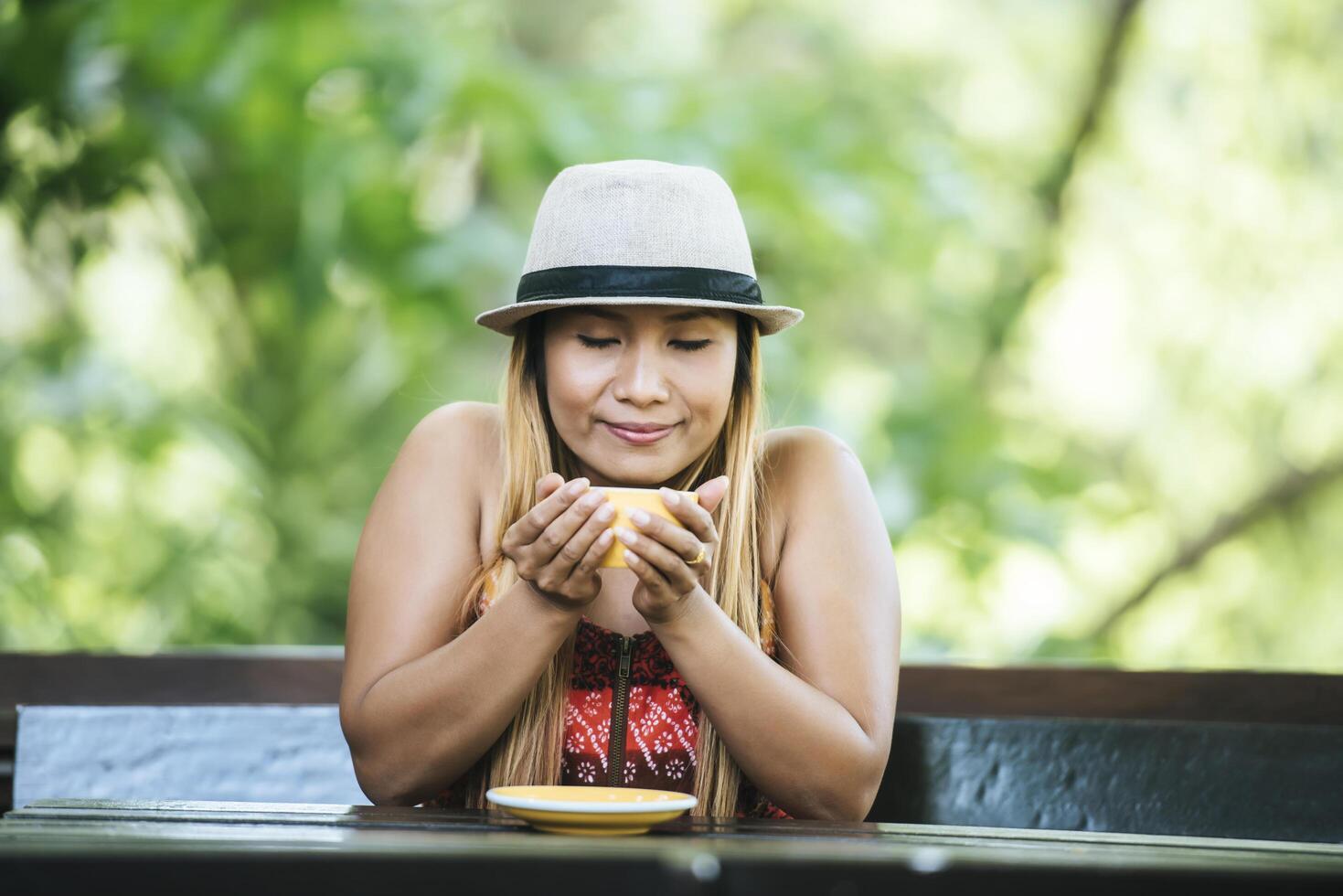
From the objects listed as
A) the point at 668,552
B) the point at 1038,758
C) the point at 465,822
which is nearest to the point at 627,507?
the point at 668,552

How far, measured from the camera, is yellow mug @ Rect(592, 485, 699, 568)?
1.54m

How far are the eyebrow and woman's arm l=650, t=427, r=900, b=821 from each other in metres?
0.33

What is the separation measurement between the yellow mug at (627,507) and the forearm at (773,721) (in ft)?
0.44

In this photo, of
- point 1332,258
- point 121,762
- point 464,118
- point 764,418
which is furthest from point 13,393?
point 1332,258

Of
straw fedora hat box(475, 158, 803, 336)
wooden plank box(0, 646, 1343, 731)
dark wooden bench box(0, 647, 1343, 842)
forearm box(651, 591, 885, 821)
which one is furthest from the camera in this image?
wooden plank box(0, 646, 1343, 731)

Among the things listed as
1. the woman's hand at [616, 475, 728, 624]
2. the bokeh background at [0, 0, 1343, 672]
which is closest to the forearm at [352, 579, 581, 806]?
the woman's hand at [616, 475, 728, 624]

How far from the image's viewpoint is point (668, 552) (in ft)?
5.04

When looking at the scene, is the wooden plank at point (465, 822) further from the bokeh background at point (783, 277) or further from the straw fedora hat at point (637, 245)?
the bokeh background at point (783, 277)

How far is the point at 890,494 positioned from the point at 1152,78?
2.72 m

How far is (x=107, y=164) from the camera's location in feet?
12.9


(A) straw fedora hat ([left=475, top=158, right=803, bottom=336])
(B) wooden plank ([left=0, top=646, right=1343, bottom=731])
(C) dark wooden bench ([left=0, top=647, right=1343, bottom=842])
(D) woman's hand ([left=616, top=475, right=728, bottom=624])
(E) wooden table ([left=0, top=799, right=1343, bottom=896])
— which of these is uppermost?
(A) straw fedora hat ([left=475, top=158, right=803, bottom=336])

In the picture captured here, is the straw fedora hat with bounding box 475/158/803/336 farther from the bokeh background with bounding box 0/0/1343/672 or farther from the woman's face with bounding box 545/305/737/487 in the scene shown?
the bokeh background with bounding box 0/0/1343/672

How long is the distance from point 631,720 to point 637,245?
64cm

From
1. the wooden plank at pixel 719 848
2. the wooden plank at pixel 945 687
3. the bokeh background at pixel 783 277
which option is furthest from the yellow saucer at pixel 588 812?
the bokeh background at pixel 783 277
